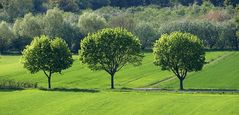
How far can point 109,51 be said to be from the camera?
404 ft

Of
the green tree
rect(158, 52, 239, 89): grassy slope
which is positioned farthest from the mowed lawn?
the green tree

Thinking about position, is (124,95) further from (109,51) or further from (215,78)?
(215,78)

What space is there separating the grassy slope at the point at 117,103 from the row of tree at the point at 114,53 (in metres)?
16.7

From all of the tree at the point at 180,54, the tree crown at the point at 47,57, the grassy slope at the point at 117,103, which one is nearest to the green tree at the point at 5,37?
the tree crown at the point at 47,57

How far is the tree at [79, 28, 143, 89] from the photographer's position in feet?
403

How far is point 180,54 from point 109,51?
13.4 m

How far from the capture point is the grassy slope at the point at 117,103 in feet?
289

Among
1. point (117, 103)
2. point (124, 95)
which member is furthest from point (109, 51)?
point (117, 103)

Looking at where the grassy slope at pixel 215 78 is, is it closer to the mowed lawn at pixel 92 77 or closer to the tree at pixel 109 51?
the mowed lawn at pixel 92 77

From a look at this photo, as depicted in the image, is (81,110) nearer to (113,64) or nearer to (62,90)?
(62,90)

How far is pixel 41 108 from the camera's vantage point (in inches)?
3644

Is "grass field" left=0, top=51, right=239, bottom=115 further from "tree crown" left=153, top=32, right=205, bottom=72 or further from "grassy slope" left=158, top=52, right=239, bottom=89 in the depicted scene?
"tree crown" left=153, top=32, right=205, bottom=72

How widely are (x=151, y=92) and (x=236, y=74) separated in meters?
29.1

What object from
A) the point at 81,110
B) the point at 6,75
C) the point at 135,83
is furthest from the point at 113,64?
the point at 81,110
